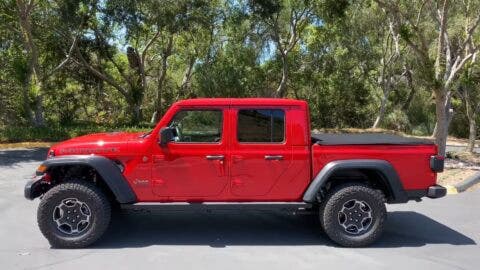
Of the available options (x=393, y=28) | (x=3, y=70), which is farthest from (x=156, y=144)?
(x=393, y=28)

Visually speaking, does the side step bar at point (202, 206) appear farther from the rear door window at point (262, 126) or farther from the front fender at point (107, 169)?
the rear door window at point (262, 126)

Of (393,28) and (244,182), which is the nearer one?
(244,182)

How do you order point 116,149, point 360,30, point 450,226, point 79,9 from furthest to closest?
point 360,30, point 79,9, point 450,226, point 116,149

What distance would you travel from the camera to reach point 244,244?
6316 millimetres

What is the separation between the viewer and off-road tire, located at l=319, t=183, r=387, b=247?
6199 mm

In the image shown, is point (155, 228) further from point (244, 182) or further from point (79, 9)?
point (79, 9)

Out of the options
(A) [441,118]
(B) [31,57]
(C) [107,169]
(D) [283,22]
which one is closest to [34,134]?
(B) [31,57]

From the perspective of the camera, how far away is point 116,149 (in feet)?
20.1

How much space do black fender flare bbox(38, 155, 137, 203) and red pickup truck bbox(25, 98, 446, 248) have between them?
1 cm

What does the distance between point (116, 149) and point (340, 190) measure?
2.63 meters

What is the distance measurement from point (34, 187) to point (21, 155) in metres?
9.22

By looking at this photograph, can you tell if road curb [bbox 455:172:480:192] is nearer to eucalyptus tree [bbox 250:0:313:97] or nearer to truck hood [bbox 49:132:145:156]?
truck hood [bbox 49:132:145:156]

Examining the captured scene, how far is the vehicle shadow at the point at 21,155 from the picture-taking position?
44.6 feet

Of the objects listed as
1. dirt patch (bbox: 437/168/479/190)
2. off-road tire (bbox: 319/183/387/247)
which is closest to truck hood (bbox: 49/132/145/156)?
off-road tire (bbox: 319/183/387/247)
